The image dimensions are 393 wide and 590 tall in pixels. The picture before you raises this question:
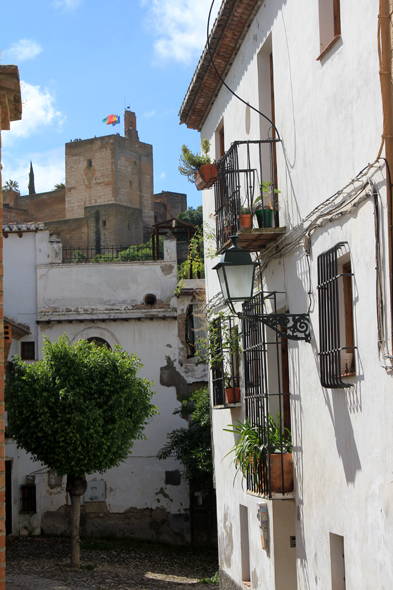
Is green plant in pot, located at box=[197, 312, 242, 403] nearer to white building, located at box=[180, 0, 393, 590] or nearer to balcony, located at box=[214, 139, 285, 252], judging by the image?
white building, located at box=[180, 0, 393, 590]

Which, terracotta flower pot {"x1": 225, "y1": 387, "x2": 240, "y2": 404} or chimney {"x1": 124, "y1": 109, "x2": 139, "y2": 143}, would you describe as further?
chimney {"x1": 124, "y1": 109, "x2": 139, "y2": 143}

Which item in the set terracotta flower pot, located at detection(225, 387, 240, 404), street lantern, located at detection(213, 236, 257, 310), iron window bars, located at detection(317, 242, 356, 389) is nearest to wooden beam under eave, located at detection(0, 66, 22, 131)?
street lantern, located at detection(213, 236, 257, 310)

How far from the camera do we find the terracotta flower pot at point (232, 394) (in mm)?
10781

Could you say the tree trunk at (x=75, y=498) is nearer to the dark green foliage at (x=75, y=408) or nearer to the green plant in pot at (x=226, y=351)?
the dark green foliage at (x=75, y=408)

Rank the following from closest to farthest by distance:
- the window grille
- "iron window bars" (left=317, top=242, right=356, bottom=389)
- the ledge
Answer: "iron window bars" (left=317, top=242, right=356, bottom=389), the ledge, the window grille

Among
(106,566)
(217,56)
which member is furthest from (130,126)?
(217,56)

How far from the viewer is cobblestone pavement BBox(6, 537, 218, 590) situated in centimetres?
1522

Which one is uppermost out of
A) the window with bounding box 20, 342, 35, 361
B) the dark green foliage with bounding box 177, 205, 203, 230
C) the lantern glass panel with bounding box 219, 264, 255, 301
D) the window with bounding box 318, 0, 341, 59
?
the dark green foliage with bounding box 177, 205, 203, 230

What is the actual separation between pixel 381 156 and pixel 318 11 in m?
2.26

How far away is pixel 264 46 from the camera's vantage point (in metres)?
9.08

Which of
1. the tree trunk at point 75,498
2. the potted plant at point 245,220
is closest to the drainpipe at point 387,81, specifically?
the potted plant at point 245,220

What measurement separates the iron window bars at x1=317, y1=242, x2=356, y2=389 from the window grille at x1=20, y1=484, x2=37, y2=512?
1666 centimetres

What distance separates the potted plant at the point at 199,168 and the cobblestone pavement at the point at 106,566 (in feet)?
28.2

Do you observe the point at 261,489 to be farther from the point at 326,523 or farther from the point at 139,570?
the point at 139,570
